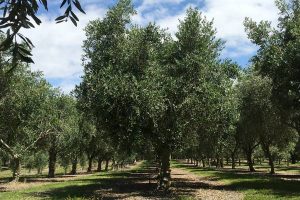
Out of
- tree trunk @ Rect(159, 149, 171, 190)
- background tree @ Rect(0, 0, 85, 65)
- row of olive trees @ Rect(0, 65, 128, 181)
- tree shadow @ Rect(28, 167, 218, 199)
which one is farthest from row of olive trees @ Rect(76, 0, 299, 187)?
background tree @ Rect(0, 0, 85, 65)

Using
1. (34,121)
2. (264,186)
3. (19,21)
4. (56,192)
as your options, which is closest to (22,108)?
(34,121)

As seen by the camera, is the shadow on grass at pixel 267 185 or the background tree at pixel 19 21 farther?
the shadow on grass at pixel 267 185

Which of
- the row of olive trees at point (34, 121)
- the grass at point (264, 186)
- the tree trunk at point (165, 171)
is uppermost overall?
the row of olive trees at point (34, 121)

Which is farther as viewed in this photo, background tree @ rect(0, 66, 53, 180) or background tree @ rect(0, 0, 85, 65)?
background tree @ rect(0, 66, 53, 180)

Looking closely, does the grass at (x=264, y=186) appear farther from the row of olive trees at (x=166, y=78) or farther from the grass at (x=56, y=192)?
the grass at (x=56, y=192)

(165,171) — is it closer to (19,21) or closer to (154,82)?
(154,82)

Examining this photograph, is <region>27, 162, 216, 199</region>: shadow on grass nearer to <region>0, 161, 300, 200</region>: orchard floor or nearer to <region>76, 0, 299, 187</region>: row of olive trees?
<region>0, 161, 300, 200</region>: orchard floor

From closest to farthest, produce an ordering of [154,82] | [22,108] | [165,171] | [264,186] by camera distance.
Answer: [154,82], [165,171], [264,186], [22,108]

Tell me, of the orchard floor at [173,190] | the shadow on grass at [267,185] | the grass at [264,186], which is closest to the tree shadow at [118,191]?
the orchard floor at [173,190]

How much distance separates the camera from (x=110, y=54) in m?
35.2

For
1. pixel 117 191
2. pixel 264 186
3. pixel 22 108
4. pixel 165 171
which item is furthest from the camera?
pixel 22 108

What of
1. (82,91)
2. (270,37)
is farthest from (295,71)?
(82,91)

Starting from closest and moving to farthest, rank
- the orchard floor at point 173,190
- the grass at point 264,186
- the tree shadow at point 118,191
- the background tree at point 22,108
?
the grass at point 264,186 → the orchard floor at point 173,190 → the tree shadow at point 118,191 → the background tree at point 22,108

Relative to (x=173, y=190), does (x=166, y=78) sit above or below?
above
